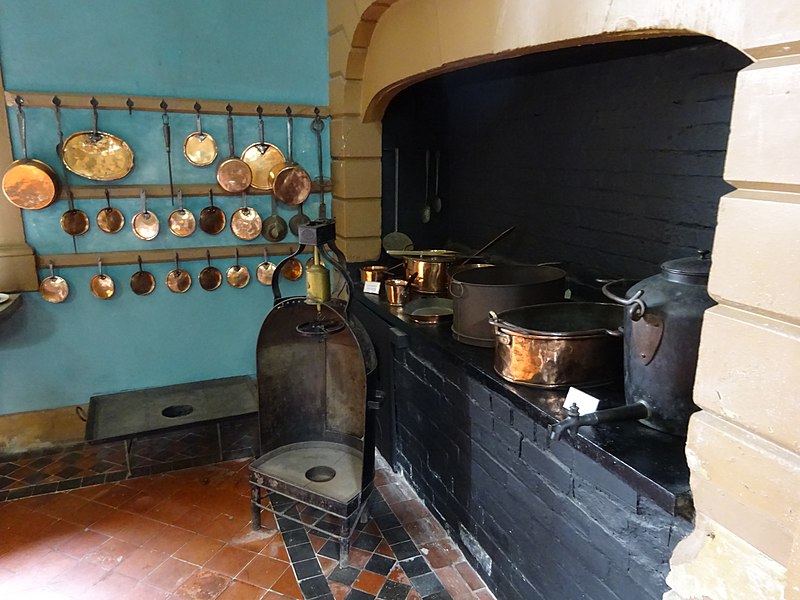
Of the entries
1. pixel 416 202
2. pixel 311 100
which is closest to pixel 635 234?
pixel 416 202

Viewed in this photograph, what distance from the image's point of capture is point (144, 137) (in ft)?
9.91

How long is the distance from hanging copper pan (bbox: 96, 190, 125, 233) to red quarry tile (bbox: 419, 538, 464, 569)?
7.30ft

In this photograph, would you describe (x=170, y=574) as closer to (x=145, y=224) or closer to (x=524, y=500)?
(x=524, y=500)

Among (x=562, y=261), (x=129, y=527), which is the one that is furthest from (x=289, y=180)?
(x=129, y=527)

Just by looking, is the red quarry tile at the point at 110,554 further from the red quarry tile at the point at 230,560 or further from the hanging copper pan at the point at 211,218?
the hanging copper pan at the point at 211,218

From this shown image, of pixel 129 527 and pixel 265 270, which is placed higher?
pixel 265 270

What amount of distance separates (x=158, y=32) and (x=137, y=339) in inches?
64.5

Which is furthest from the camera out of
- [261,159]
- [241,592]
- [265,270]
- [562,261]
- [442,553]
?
[265,270]

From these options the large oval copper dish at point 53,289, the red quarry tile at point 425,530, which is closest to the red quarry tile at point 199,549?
the red quarry tile at point 425,530

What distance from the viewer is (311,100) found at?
3.33m

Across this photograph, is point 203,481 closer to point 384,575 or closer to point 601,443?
point 384,575

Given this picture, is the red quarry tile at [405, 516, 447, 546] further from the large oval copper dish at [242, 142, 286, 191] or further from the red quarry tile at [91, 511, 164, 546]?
the large oval copper dish at [242, 142, 286, 191]

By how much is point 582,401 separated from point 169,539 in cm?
187

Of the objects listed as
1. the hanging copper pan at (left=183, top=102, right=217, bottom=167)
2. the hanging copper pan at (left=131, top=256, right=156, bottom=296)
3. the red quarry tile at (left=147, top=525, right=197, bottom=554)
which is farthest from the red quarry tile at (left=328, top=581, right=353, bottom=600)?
the hanging copper pan at (left=183, top=102, right=217, bottom=167)
